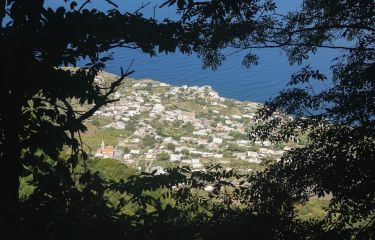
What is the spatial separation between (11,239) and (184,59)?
6987cm

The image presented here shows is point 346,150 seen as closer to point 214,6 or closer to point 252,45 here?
point 252,45

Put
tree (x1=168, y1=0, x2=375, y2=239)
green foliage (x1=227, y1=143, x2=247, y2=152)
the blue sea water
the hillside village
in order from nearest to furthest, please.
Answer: tree (x1=168, y1=0, x2=375, y2=239) → green foliage (x1=227, y1=143, x2=247, y2=152) → the hillside village → the blue sea water

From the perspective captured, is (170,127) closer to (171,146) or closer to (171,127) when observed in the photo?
(171,127)

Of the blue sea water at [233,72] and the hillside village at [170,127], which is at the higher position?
the blue sea water at [233,72]

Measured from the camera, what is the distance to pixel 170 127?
39219 millimetres

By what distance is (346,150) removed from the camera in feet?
15.2

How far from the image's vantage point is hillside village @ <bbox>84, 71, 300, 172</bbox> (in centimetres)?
2784

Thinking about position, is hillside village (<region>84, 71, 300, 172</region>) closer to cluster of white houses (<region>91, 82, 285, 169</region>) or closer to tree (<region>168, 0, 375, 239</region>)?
cluster of white houses (<region>91, 82, 285, 169</region>)

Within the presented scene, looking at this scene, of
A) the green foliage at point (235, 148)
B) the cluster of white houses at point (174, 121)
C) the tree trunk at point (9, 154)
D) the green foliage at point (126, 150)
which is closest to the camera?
the tree trunk at point (9, 154)

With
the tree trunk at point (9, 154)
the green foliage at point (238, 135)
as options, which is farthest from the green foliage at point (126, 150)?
the tree trunk at point (9, 154)

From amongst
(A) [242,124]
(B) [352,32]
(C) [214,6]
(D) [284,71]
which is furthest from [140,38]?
(D) [284,71]

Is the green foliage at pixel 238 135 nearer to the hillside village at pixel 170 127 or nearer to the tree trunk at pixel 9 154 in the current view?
the hillside village at pixel 170 127

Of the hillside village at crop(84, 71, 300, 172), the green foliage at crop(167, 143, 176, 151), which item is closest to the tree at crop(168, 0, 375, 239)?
the hillside village at crop(84, 71, 300, 172)

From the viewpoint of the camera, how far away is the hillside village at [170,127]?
27.8 m
